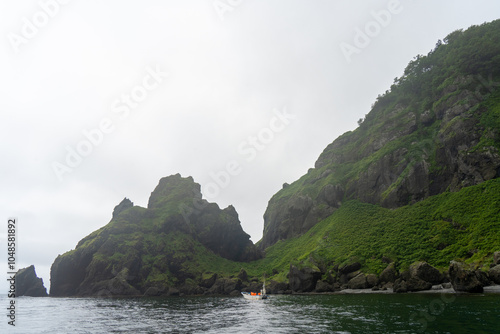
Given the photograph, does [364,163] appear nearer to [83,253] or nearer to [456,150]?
[456,150]

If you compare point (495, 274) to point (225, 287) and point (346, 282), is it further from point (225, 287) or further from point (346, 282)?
point (225, 287)

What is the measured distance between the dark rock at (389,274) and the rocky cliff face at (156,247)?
8342 cm

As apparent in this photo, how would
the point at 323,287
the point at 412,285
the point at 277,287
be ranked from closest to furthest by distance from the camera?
1. the point at 412,285
2. the point at 323,287
3. the point at 277,287

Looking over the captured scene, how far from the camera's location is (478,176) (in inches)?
3474

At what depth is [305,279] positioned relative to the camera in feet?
307

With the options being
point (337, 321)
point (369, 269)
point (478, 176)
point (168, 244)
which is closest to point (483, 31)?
point (478, 176)

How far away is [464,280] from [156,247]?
124m

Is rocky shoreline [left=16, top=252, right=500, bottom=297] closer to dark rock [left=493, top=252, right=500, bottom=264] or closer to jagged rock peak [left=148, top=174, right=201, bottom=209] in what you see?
dark rock [left=493, top=252, right=500, bottom=264]

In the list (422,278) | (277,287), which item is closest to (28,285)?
(277,287)

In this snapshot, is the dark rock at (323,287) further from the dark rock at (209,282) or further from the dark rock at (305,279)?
the dark rock at (209,282)

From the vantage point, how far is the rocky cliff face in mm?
123125

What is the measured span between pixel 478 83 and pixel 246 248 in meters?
138

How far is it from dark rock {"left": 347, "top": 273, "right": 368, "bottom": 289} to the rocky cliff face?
7387 centimetres

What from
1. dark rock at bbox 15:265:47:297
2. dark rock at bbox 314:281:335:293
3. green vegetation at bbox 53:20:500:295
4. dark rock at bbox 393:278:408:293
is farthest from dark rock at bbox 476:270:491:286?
dark rock at bbox 15:265:47:297
